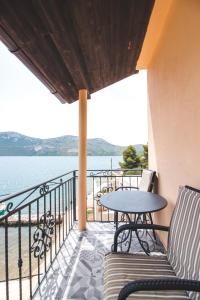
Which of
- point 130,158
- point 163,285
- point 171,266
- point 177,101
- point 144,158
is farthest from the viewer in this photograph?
point 130,158

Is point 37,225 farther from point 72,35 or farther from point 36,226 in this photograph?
point 72,35

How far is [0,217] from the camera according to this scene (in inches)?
58.5

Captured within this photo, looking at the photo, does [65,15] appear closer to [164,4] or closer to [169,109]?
[164,4]

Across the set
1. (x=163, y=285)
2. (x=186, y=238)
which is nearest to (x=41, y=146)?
(x=186, y=238)

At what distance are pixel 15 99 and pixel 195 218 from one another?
25.6m

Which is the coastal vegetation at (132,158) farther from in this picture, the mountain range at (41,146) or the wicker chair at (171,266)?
the wicker chair at (171,266)

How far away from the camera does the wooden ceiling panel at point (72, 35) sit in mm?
1819

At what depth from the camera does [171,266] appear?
1733 millimetres

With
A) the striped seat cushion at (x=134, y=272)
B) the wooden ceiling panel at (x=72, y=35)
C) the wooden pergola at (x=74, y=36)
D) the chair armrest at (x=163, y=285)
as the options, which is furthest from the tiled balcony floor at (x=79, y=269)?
the wooden ceiling panel at (x=72, y=35)

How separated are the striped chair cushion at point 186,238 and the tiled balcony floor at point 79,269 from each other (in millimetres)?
918

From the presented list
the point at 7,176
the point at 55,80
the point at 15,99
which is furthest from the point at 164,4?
the point at 7,176

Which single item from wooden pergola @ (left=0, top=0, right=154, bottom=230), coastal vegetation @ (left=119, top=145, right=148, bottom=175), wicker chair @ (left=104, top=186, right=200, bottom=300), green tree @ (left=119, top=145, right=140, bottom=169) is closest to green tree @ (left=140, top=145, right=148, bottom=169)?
coastal vegetation @ (left=119, top=145, right=148, bottom=175)

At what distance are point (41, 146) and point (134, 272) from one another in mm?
25458

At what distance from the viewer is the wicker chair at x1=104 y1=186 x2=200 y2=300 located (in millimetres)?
1224
